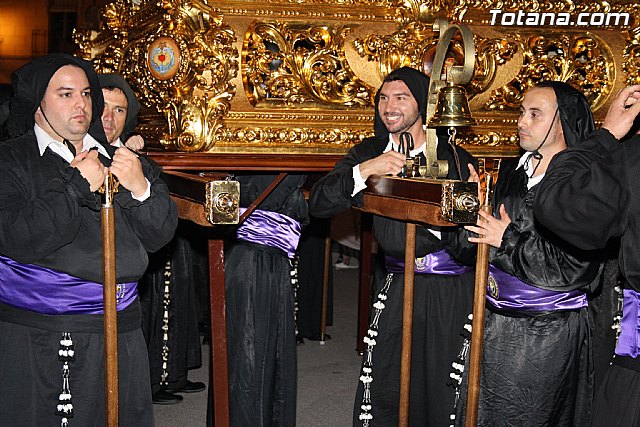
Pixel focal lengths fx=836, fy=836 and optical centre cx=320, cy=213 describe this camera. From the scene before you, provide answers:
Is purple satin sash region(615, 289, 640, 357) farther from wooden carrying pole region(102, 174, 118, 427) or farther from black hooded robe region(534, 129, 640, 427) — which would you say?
wooden carrying pole region(102, 174, 118, 427)

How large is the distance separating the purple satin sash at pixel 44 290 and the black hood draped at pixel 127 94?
3.42 ft

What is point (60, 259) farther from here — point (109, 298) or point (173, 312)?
point (173, 312)

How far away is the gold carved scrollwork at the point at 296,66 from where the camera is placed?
3.33 meters

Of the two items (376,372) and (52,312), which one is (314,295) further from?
(52,312)

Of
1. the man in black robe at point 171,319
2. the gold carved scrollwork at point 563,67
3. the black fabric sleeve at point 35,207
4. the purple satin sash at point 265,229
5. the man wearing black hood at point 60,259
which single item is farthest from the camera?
the man in black robe at point 171,319

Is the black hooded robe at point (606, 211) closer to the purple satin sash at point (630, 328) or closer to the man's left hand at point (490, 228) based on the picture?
the purple satin sash at point (630, 328)

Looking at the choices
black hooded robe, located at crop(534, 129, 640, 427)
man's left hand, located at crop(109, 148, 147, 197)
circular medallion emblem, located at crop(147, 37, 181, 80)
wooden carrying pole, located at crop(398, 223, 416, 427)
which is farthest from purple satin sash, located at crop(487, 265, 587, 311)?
circular medallion emblem, located at crop(147, 37, 181, 80)

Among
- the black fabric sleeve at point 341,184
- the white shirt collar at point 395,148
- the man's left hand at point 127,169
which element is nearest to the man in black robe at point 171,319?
the black fabric sleeve at point 341,184

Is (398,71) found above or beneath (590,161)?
above

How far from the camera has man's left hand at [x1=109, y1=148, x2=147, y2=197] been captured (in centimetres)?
255

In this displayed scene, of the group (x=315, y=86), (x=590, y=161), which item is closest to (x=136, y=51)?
(x=315, y=86)

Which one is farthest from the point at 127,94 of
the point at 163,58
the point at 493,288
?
the point at 493,288

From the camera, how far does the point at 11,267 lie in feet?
8.70

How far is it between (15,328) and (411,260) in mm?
1295
